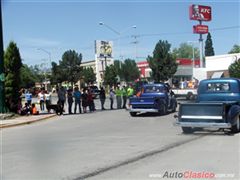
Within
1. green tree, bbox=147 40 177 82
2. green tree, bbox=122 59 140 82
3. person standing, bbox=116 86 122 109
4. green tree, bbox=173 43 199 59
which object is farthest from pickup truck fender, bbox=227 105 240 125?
green tree, bbox=173 43 199 59

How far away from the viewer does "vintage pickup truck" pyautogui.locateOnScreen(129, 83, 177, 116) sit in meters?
21.9

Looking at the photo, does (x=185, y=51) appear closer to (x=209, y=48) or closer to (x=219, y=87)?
(x=209, y=48)

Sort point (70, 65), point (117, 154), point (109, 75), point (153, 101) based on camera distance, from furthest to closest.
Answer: point (70, 65) → point (109, 75) → point (153, 101) → point (117, 154)

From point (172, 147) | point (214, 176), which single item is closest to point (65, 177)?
point (214, 176)

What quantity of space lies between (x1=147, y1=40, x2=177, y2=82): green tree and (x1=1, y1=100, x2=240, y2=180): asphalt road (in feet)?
159

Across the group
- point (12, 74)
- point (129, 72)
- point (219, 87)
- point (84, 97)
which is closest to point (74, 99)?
point (84, 97)

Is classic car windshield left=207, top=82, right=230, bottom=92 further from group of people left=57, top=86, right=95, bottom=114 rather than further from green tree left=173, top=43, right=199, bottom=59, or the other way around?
green tree left=173, top=43, right=199, bottom=59

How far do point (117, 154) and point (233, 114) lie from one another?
15.4 ft

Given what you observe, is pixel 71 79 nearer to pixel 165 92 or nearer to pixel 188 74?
pixel 188 74

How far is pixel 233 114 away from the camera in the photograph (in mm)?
13500

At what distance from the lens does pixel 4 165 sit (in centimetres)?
965

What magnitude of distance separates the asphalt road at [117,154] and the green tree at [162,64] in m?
48.5

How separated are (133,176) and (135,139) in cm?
526

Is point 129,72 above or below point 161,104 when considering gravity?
above
